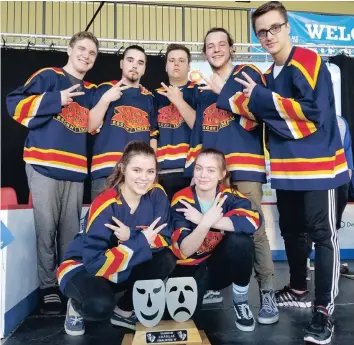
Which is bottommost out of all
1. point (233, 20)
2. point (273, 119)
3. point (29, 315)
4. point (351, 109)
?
point (29, 315)

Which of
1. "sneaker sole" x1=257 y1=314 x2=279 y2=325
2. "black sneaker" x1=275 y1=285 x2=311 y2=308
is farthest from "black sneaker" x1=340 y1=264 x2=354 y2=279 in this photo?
"sneaker sole" x1=257 y1=314 x2=279 y2=325

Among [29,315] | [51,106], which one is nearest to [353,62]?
[51,106]

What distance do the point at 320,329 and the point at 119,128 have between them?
1248 mm

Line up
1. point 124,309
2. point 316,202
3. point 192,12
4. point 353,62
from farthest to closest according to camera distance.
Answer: point 192,12 → point 353,62 → point 124,309 → point 316,202

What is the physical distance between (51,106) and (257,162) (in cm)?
98

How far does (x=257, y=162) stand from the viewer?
182cm

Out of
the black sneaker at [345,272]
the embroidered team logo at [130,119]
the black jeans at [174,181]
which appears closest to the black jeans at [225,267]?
the black jeans at [174,181]

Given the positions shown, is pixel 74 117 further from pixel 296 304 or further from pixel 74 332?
pixel 296 304

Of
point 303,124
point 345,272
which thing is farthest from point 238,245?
point 345,272

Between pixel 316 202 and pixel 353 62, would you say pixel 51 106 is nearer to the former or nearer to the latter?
pixel 316 202

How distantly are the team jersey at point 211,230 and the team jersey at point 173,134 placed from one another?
0.36m

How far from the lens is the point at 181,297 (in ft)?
5.16

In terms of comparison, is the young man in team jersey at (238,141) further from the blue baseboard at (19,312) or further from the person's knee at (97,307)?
the blue baseboard at (19,312)

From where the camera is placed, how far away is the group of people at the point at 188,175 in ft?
5.05
